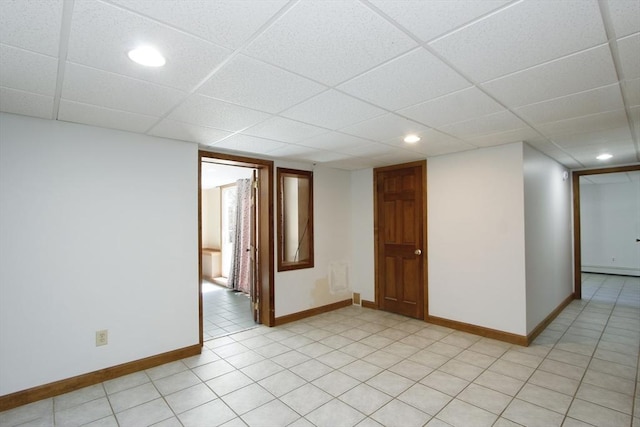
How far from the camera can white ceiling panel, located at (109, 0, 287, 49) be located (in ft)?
4.25

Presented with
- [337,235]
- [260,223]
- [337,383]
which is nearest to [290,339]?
[337,383]

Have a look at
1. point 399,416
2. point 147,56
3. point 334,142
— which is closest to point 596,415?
point 399,416

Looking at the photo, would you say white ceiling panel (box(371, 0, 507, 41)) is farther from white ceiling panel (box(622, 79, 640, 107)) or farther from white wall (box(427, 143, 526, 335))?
white wall (box(427, 143, 526, 335))

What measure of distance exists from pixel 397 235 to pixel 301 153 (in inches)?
79.4

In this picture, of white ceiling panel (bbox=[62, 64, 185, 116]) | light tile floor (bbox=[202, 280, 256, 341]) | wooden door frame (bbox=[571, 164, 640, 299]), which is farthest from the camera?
wooden door frame (bbox=[571, 164, 640, 299])

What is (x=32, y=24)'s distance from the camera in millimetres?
1418

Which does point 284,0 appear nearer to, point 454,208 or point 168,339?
point 168,339

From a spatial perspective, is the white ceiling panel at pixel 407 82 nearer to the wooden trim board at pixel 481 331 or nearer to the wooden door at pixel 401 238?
the wooden door at pixel 401 238

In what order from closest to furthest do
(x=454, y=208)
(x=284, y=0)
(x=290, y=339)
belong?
(x=284, y=0) → (x=290, y=339) → (x=454, y=208)

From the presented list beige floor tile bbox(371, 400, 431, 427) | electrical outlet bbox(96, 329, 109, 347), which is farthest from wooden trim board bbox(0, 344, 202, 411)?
beige floor tile bbox(371, 400, 431, 427)

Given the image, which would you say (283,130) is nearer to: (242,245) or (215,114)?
(215,114)

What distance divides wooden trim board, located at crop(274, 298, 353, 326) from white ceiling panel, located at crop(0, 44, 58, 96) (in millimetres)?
3559

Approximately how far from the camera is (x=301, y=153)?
4195 millimetres

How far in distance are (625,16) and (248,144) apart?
3125 millimetres
